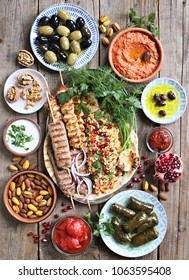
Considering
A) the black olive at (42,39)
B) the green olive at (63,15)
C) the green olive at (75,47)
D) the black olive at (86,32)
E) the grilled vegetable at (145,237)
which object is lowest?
the grilled vegetable at (145,237)

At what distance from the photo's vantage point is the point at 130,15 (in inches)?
147

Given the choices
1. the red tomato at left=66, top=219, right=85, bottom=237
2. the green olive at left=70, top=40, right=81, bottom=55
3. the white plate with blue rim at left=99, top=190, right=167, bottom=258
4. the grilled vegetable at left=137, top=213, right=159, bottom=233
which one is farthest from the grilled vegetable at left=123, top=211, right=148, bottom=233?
the green olive at left=70, top=40, right=81, bottom=55

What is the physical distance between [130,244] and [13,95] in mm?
1656

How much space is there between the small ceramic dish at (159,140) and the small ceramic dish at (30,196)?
0.96 m

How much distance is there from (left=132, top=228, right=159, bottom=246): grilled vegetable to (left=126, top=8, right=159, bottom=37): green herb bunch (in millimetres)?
1737

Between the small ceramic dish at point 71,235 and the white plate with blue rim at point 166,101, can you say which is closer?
the small ceramic dish at point 71,235

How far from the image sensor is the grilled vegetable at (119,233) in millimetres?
3611

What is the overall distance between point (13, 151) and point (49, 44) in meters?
0.98

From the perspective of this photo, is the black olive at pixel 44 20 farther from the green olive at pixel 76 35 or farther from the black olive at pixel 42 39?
the green olive at pixel 76 35

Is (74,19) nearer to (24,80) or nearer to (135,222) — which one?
(24,80)

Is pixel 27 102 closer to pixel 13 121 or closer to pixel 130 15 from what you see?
pixel 13 121

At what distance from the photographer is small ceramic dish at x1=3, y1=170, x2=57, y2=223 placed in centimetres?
362

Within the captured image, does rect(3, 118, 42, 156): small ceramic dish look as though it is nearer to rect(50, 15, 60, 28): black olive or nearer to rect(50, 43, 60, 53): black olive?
rect(50, 43, 60, 53): black olive

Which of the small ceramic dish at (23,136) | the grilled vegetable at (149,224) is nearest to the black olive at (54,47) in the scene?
the small ceramic dish at (23,136)
